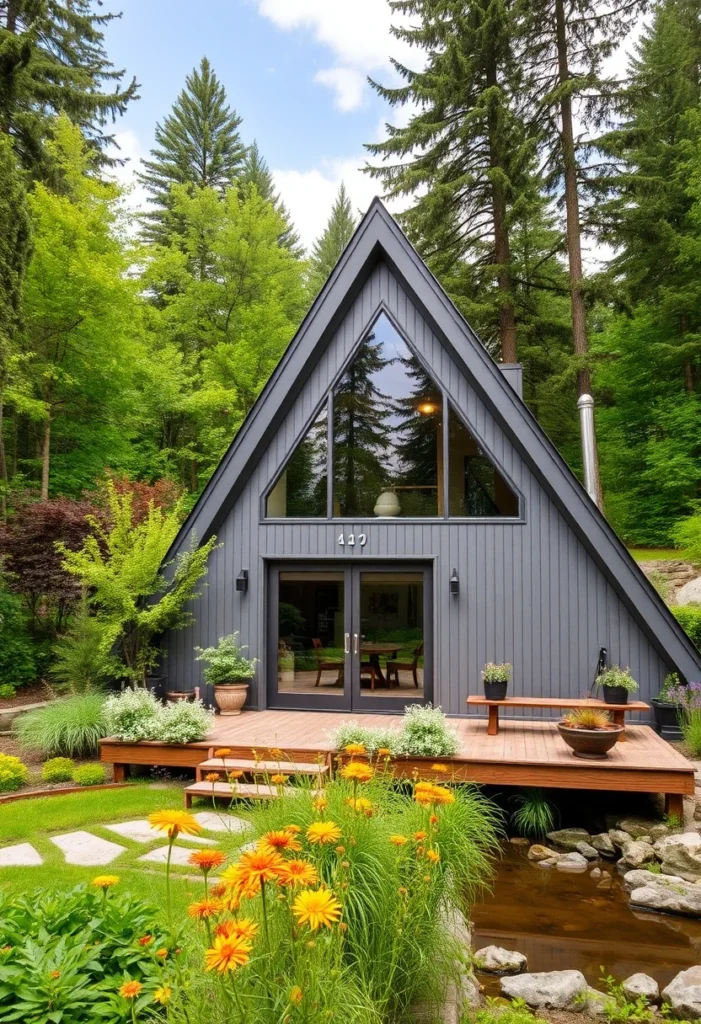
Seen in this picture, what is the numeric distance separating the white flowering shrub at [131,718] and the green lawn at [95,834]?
507 millimetres

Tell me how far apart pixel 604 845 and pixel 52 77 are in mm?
18524

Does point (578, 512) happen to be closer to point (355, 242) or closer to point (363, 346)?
point (363, 346)

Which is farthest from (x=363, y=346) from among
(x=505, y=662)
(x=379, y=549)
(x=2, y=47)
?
(x=2, y=47)

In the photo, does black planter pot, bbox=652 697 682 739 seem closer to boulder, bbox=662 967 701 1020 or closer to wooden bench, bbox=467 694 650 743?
wooden bench, bbox=467 694 650 743

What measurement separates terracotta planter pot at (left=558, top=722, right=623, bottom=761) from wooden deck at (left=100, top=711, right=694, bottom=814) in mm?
97

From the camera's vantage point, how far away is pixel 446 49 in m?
15.6

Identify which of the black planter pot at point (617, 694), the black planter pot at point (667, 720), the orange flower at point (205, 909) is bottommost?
the black planter pot at point (667, 720)

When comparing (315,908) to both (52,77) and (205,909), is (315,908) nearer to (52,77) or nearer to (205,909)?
(205,909)

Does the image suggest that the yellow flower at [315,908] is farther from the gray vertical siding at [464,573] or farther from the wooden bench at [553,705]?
the gray vertical siding at [464,573]

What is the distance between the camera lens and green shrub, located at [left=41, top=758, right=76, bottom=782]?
7.00 m

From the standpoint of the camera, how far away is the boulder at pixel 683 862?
5.31m

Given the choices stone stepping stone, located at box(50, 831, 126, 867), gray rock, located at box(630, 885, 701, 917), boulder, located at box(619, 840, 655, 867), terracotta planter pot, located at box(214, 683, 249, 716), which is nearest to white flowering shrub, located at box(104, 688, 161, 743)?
terracotta planter pot, located at box(214, 683, 249, 716)

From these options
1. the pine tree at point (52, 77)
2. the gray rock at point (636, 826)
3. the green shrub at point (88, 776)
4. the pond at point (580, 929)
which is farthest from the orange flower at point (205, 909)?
the pine tree at point (52, 77)

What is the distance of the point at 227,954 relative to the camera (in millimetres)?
1463
